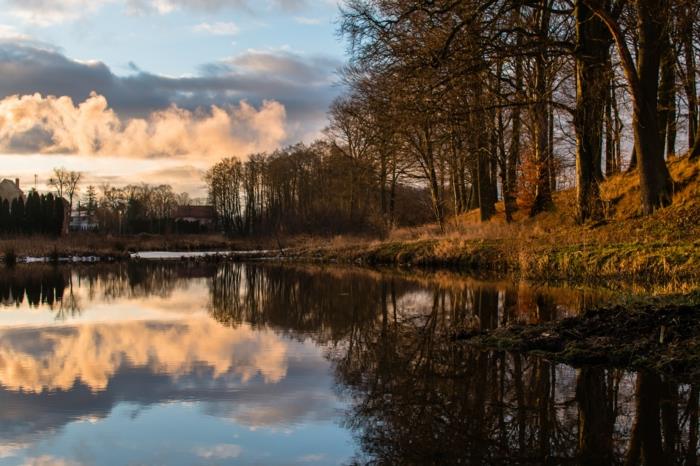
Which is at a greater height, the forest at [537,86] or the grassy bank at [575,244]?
the forest at [537,86]

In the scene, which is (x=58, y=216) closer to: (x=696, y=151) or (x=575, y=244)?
(x=575, y=244)

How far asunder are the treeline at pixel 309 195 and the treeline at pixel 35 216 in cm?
1933

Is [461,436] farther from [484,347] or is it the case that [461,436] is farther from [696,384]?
[484,347]

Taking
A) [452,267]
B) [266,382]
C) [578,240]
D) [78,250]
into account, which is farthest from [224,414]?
[78,250]

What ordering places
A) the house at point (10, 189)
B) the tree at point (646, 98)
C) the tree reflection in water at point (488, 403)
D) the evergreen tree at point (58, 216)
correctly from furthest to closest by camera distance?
the house at point (10, 189)
the evergreen tree at point (58, 216)
the tree at point (646, 98)
the tree reflection in water at point (488, 403)

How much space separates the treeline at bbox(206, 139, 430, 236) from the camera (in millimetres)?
46669

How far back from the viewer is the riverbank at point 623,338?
675cm

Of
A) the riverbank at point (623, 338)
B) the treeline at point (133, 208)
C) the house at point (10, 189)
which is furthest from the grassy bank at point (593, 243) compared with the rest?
the house at point (10, 189)

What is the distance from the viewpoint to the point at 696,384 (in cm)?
607

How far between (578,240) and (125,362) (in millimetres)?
14125

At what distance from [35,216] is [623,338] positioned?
6207 cm

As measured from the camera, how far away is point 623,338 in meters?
7.55

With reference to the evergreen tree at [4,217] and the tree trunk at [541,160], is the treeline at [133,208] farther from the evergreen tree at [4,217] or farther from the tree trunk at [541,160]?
the tree trunk at [541,160]

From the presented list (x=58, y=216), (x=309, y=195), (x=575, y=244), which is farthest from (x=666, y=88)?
(x=58, y=216)
